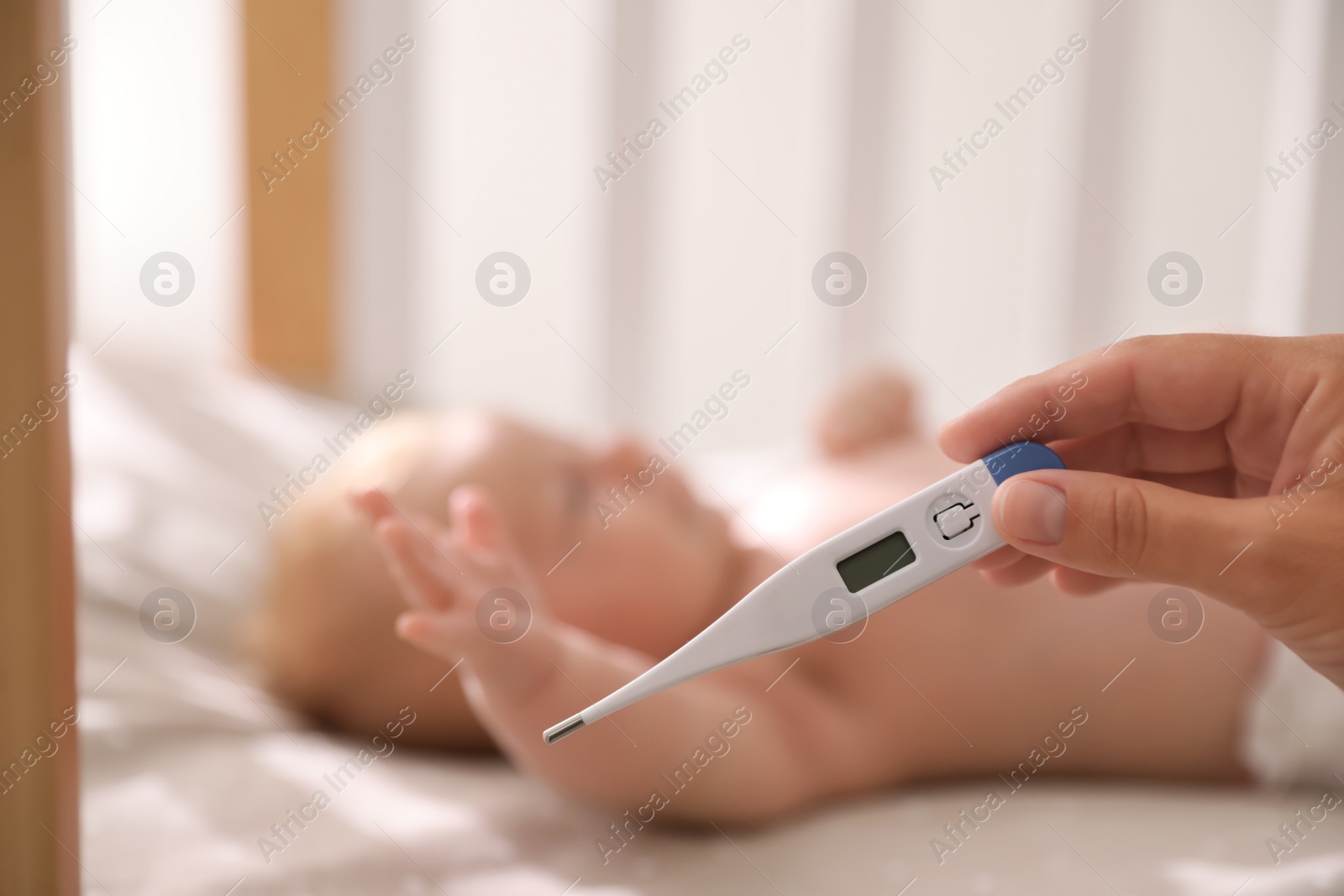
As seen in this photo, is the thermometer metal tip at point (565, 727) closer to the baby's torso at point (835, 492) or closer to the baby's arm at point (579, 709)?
the baby's arm at point (579, 709)

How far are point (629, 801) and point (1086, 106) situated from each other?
88cm

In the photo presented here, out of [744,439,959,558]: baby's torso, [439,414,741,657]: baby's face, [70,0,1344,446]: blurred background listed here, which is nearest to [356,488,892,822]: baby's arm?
[439,414,741,657]: baby's face

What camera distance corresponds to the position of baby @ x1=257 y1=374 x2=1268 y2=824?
58cm

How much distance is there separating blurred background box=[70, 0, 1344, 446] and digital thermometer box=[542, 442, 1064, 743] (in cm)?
68

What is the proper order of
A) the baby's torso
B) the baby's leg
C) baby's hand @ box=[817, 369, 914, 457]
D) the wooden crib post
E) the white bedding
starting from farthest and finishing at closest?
baby's hand @ box=[817, 369, 914, 457] < the baby's torso < the baby's leg < the white bedding < the wooden crib post

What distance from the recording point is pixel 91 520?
3.01ft

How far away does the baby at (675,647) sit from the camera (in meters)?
0.58

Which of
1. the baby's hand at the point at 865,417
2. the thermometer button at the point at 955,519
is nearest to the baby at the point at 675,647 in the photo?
the baby's hand at the point at 865,417

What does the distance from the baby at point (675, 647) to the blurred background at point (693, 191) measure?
35cm

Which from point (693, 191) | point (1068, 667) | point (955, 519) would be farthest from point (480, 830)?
point (693, 191)

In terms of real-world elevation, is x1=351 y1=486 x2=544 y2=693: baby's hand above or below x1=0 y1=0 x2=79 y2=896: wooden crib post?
below

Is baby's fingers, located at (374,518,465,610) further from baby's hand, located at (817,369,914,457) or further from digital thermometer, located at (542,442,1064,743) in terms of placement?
baby's hand, located at (817,369,914,457)

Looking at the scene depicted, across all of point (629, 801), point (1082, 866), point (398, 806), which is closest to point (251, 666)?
point (398, 806)

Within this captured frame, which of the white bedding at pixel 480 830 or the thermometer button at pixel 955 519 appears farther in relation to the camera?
the white bedding at pixel 480 830
